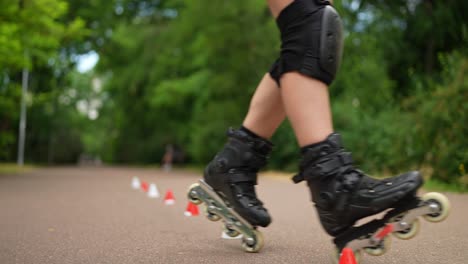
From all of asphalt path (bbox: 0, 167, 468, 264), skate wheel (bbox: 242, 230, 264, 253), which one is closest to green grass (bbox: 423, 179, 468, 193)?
asphalt path (bbox: 0, 167, 468, 264)

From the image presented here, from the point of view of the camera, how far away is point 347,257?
7.00 feet

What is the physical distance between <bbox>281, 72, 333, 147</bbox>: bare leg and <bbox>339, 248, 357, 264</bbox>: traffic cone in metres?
0.47

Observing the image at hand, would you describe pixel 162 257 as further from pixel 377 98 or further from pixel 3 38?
pixel 377 98

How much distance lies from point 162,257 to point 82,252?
464 millimetres

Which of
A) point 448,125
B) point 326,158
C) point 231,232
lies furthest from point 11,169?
point 326,158

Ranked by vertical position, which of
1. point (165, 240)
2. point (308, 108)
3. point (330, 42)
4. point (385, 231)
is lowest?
point (165, 240)

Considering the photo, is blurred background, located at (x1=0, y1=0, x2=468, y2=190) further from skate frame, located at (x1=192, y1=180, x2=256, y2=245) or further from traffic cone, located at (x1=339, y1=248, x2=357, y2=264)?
traffic cone, located at (x1=339, y1=248, x2=357, y2=264)

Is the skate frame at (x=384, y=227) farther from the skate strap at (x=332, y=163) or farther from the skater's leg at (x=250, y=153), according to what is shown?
the skater's leg at (x=250, y=153)

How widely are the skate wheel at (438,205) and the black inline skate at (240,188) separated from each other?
2.61 feet

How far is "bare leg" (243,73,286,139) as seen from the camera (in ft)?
8.63

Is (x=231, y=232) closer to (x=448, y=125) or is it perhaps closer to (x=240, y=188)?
(x=240, y=188)

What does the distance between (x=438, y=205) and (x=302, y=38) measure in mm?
907

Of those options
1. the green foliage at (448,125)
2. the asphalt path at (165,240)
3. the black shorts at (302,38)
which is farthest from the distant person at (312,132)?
the green foliage at (448,125)

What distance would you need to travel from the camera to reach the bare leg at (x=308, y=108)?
2305 millimetres
